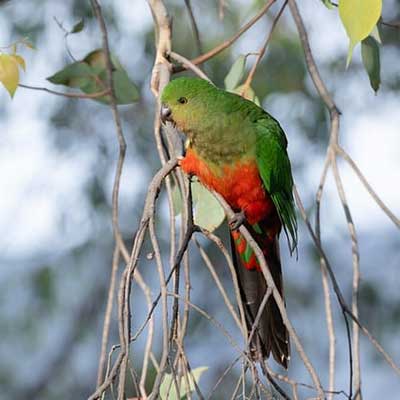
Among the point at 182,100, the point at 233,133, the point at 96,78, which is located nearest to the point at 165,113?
the point at 182,100

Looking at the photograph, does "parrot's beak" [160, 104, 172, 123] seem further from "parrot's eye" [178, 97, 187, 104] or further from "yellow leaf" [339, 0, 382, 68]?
"yellow leaf" [339, 0, 382, 68]

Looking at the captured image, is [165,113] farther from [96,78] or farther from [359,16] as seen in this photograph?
[359,16]

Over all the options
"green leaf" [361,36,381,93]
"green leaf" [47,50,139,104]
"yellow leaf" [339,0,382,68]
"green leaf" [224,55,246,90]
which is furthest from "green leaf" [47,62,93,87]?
"yellow leaf" [339,0,382,68]

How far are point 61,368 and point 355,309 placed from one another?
476cm

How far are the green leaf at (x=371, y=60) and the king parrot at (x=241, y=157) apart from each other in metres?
0.35

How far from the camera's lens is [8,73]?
77.4 inches

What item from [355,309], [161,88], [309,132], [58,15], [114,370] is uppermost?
[58,15]

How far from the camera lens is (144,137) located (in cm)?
536

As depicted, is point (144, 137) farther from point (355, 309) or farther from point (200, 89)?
point (355, 309)

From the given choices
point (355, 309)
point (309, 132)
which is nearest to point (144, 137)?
point (309, 132)

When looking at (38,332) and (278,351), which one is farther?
(38,332)

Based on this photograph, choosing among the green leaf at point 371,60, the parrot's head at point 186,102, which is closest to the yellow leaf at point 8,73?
the parrot's head at point 186,102

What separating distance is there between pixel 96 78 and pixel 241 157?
1.88 feet

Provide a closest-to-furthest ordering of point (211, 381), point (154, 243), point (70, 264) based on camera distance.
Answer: point (154, 243)
point (70, 264)
point (211, 381)
